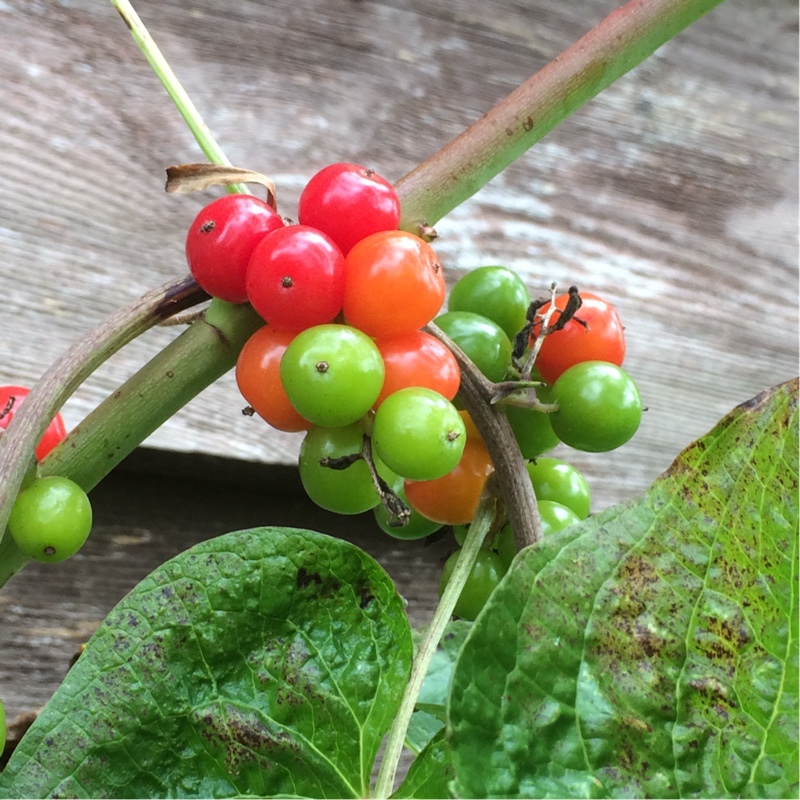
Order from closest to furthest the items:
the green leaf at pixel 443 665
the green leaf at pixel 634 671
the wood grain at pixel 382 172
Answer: the green leaf at pixel 634 671, the green leaf at pixel 443 665, the wood grain at pixel 382 172

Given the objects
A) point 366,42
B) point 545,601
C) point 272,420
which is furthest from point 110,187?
point 545,601

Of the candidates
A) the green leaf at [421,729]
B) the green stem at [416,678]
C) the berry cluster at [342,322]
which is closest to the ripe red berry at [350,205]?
the berry cluster at [342,322]

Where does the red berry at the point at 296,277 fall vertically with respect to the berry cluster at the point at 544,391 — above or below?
above

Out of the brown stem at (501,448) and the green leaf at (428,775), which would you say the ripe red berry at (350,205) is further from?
the green leaf at (428,775)

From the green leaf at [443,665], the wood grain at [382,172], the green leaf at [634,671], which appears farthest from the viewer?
the wood grain at [382,172]

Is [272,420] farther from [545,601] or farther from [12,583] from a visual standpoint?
[12,583]

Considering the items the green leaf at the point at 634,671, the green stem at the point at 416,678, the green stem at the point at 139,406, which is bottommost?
the green stem at the point at 416,678

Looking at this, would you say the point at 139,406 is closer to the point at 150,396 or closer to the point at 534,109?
the point at 150,396
